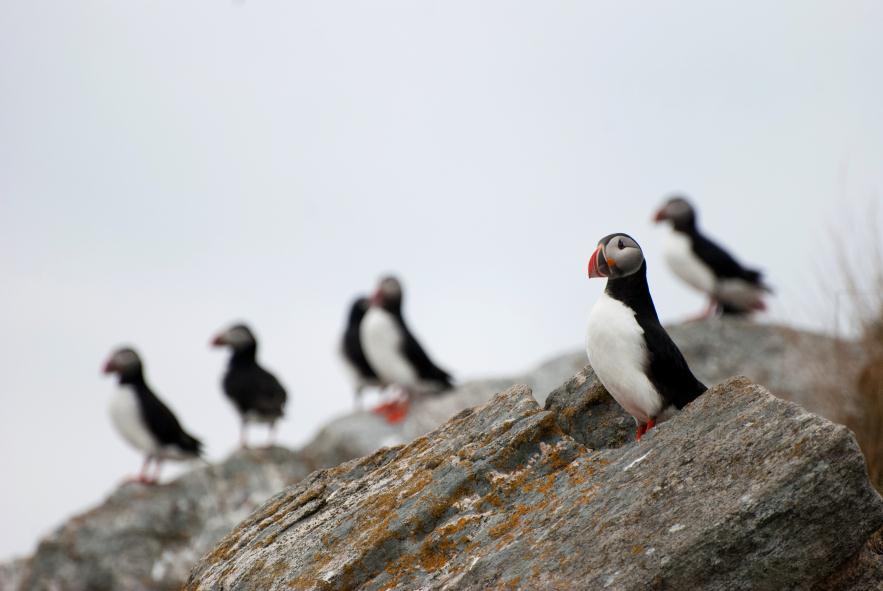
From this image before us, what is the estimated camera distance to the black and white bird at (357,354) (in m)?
18.2

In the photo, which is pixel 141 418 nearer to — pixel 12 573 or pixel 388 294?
pixel 12 573

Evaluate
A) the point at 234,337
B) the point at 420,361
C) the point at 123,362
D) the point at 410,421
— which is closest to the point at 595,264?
the point at 123,362

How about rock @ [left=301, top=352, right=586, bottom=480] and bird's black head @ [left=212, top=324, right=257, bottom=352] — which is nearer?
rock @ [left=301, top=352, right=586, bottom=480]

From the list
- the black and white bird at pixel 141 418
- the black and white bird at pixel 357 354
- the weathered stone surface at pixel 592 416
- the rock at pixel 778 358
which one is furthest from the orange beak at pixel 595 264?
the black and white bird at pixel 357 354

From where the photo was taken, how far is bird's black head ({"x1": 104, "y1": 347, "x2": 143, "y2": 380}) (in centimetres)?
1466

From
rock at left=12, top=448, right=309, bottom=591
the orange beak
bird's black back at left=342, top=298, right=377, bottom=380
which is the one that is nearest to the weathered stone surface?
the orange beak

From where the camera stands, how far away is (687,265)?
16.5 m

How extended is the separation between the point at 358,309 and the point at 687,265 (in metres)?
5.52

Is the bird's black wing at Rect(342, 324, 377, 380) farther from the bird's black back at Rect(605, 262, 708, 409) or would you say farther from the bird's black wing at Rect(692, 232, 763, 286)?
the bird's black back at Rect(605, 262, 708, 409)

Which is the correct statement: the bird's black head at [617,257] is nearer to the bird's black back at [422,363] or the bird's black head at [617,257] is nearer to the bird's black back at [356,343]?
the bird's black back at [422,363]

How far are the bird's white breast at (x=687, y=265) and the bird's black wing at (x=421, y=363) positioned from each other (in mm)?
3617

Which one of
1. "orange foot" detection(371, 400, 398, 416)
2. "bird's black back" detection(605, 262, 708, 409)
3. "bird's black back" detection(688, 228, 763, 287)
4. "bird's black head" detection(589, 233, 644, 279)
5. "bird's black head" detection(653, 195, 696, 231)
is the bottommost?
"bird's black back" detection(688, 228, 763, 287)

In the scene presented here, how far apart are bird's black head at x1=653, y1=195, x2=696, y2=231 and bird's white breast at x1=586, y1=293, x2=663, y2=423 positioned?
1108 centimetres

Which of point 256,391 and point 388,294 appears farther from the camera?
point 388,294
